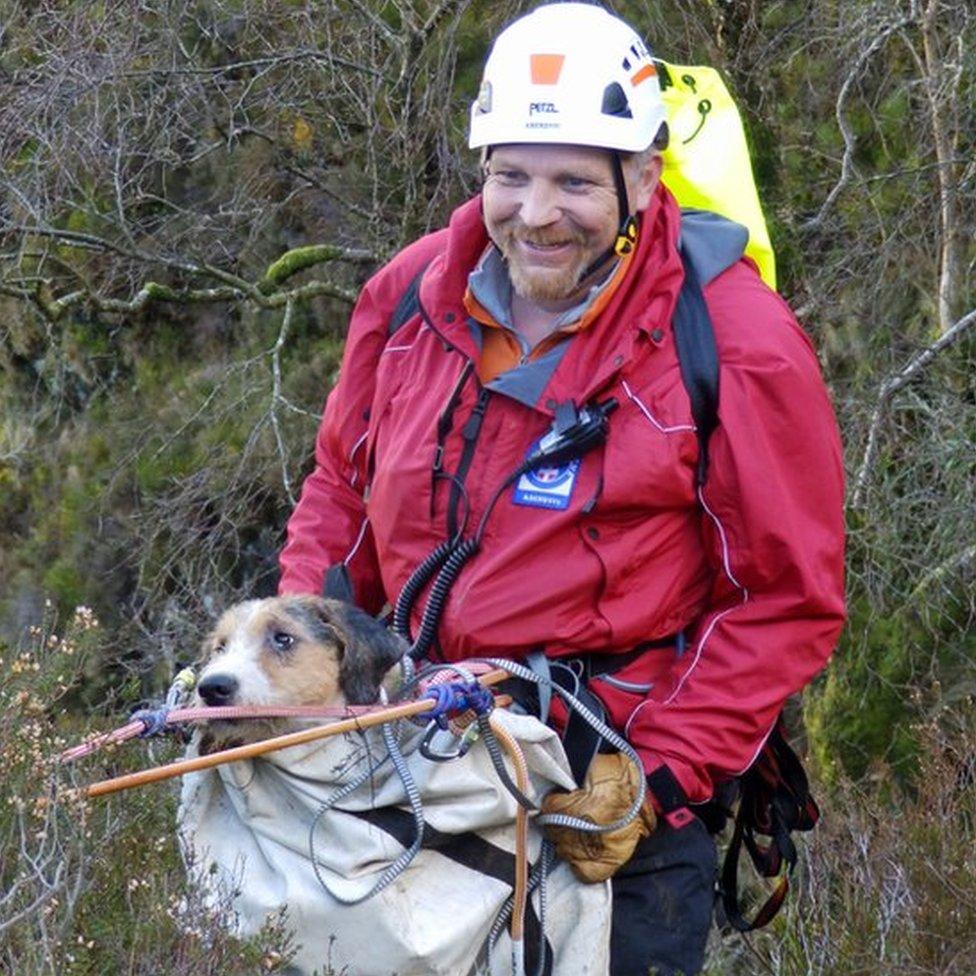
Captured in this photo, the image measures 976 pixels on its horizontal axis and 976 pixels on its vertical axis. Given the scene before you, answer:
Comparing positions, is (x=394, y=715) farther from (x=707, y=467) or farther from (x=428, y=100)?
(x=428, y=100)

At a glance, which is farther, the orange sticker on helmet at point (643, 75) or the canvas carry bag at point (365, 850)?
the orange sticker on helmet at point (643, 75)

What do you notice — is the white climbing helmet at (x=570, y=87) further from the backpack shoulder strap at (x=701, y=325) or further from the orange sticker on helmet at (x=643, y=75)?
the backpack shoulder strap at (x=701, y=325)

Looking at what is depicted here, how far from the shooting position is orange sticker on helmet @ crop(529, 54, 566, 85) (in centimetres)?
420

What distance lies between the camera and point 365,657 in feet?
13.8

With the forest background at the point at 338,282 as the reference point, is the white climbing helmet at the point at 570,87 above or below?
above

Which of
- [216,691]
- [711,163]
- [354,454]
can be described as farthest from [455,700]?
[711,163]

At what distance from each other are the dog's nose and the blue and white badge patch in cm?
73

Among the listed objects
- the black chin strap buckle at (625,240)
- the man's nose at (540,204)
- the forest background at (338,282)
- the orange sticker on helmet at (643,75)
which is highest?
the orange sticker on helmet at (643,75)

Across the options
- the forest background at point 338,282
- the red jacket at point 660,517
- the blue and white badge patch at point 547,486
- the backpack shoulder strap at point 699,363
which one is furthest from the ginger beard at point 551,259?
the forest background at point 338,282

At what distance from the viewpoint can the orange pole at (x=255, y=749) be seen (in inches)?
141

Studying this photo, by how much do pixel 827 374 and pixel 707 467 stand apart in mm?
4020

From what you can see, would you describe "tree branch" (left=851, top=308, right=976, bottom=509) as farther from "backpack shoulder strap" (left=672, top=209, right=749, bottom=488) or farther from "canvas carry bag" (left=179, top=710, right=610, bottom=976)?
"canvas carry bag" (left=179, top=710, right=610, bottom=976)

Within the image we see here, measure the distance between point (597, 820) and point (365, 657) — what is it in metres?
0.63

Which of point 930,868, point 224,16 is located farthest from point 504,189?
point 224,16
